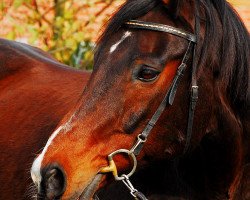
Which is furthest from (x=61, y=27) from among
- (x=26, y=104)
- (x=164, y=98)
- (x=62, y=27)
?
(x=164, y=98)

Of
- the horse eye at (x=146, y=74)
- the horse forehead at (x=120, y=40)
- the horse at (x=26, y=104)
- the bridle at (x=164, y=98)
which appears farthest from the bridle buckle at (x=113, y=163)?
the horse at (x=26, y=104)

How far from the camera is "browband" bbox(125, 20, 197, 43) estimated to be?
2.99 m

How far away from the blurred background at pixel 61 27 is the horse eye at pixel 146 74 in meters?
3.99

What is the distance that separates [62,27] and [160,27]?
4.45 m

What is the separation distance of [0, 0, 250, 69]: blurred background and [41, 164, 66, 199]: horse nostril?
4.11 m

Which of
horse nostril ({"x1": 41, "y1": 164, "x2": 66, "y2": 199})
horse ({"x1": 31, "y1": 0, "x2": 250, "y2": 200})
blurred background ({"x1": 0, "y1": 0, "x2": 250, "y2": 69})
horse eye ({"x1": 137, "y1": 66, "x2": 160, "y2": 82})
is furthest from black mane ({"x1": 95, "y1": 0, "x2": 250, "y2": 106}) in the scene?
blurred background ({"x1": 0, "y1": 0, "x2": 250, "y2": 69})

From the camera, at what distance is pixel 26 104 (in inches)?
173

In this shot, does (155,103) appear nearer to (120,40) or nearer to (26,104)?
(120,40)

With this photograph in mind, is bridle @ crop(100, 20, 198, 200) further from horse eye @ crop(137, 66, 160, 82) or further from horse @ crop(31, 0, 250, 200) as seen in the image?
horse eye @ crop(137, 66, 160, 82)

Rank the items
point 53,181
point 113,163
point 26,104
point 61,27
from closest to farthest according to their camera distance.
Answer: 1. point 53,181
2. point 113,163
3. point 26,104
4. point 61,27

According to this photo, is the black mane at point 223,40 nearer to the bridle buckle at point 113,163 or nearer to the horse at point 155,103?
the horse at point 155,103

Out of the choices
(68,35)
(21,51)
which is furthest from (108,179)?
(68,35)

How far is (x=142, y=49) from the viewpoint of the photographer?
294 centimetres

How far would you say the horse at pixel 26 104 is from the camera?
4039 mm
